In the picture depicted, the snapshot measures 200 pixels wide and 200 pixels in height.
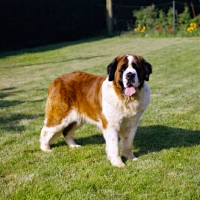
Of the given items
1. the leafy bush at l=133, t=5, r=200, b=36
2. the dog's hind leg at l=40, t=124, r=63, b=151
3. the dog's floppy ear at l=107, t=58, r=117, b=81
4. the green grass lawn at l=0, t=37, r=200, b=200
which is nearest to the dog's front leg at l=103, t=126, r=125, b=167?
the green grass lawn at l=0, t=37, r=200, b=200

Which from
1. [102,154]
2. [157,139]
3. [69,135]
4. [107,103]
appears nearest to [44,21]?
[69,135]

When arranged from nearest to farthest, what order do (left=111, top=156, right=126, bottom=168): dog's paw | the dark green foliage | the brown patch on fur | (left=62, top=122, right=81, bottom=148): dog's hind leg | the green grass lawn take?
1. the green grass lawn
2. (left=111, top=156, right=126, bottom=168): dog's paw
3. the brown patch on fur
4. (left=62, top=122, right=81, bottom=148): dog's hind leg
5. the dark green foliage

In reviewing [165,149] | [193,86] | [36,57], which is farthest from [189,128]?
[36,57]

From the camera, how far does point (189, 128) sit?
5914 millimetres

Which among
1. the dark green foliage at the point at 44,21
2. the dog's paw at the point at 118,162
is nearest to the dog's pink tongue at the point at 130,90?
the dog's paw at the point at 118,162

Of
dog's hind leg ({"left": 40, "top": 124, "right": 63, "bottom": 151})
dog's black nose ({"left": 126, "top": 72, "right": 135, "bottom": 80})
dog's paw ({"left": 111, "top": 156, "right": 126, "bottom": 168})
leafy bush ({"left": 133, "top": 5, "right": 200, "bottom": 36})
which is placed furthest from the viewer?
leafy bush ({"left": 133, "top": 5, "right": 200, "bottom": 36})

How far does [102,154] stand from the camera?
491 cm

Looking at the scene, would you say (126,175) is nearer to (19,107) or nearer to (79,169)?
(79,169)

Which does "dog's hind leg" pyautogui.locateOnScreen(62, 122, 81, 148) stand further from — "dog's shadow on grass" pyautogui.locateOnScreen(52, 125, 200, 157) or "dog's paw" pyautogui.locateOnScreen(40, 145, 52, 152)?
"dog's paw" pyautogui.locateOnScreen(40, 145, 52, 152)

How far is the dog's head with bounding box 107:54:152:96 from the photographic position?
411 centimetres

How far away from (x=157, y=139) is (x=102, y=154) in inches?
39.4

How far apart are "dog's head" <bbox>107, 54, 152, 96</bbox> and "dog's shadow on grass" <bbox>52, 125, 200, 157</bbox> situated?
3.63 ft

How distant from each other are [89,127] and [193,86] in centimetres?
385

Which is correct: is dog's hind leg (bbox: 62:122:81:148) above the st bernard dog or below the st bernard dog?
below
